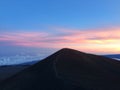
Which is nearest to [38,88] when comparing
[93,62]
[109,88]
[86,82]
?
[86,82]

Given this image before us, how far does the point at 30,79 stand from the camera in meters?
38.4

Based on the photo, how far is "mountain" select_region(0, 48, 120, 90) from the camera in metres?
34.1

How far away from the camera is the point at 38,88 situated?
35.1m

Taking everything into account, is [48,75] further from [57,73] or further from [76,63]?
[76,63]

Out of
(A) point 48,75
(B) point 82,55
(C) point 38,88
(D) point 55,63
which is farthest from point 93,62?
(C) point 38,88

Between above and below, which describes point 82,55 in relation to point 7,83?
above

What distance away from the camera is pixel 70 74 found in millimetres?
37062

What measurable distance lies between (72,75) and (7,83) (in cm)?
849

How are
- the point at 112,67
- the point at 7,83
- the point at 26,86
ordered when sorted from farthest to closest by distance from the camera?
the point at 112,67 < the point at 7,83 < the point at 26,86

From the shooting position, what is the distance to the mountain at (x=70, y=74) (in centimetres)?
3412

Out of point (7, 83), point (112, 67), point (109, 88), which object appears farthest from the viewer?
point (112, 67)

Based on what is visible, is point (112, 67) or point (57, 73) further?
point (112, 67)

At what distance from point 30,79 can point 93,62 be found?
9.46 meters

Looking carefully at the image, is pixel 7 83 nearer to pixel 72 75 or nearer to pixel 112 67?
pixel 72 75
